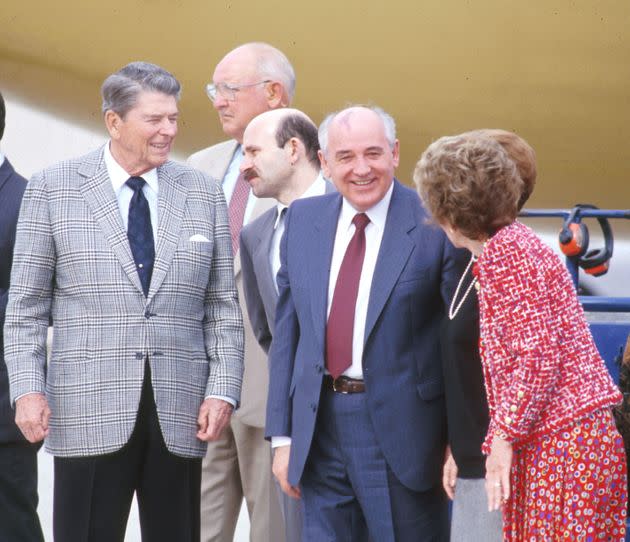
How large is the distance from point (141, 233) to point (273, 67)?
1.04 metres

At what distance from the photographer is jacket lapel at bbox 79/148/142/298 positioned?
2686 millimetres

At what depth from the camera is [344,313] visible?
2.54 m

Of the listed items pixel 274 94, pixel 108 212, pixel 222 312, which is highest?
pixel 274 94

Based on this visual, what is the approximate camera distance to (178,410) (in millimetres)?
2709

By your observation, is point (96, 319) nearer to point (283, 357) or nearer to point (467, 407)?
point (283, 357)

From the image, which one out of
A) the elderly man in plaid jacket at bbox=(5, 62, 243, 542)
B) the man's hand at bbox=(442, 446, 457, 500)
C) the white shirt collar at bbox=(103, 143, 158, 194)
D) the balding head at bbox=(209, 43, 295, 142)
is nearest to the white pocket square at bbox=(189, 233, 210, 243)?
the elderly man in plaid jacket at bbox=(5, 62, 243, 542)

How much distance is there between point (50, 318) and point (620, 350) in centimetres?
139

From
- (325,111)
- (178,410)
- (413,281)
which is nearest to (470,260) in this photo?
(413,281)

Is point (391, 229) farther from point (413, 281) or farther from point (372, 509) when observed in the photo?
point (372, 509)

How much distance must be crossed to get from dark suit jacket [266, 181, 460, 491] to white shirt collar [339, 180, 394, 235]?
0.02 meters

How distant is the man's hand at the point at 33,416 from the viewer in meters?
2.62

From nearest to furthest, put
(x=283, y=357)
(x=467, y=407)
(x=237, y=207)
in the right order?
(x=467, y=407) → (x=283, y=357) → (x=237, y=207)

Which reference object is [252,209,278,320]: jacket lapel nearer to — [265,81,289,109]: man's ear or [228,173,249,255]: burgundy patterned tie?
[228,173,249,255]: burgundy patterned tie

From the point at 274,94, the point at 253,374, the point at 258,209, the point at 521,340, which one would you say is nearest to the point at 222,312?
the point at 253,374
